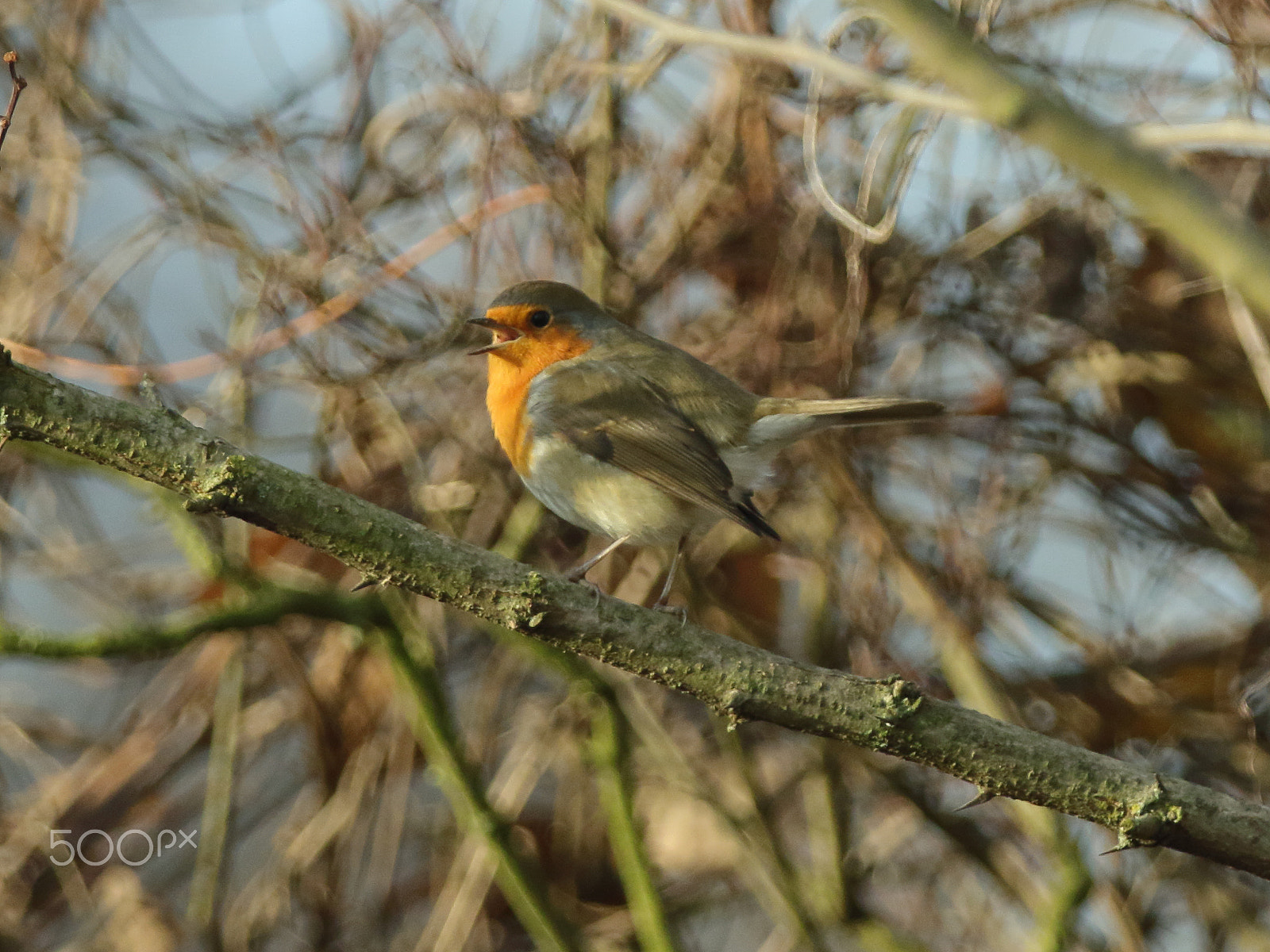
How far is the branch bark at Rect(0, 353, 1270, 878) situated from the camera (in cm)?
156

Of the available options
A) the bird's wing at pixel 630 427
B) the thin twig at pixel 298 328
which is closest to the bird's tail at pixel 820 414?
the bird's wing at pixel 630 427

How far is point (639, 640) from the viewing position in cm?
179

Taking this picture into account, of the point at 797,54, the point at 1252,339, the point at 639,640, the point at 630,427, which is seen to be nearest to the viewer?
the point at 639,640

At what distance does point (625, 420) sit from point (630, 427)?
0.08ft

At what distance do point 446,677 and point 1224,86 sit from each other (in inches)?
101

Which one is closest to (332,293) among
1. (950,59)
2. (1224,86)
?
(950,59)

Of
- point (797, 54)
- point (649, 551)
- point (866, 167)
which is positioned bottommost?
point (649, 551)

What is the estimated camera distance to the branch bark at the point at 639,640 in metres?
1.56

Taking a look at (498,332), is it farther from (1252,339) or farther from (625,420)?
(1252,339)

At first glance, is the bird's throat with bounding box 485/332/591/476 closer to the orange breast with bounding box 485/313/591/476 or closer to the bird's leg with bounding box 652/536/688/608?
the orange breast with bounding box 485/313/591/476

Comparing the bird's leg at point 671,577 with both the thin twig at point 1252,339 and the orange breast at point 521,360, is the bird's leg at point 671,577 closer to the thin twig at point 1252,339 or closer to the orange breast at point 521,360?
the orange breast at point 521,360

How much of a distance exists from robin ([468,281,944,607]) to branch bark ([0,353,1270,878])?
78cm

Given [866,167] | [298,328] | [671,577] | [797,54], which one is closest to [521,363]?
[298,328]

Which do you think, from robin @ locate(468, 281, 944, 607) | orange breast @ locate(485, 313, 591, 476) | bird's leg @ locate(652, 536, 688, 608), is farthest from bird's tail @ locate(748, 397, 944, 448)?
orange breast @ locate(485, 313, 591, 476)
